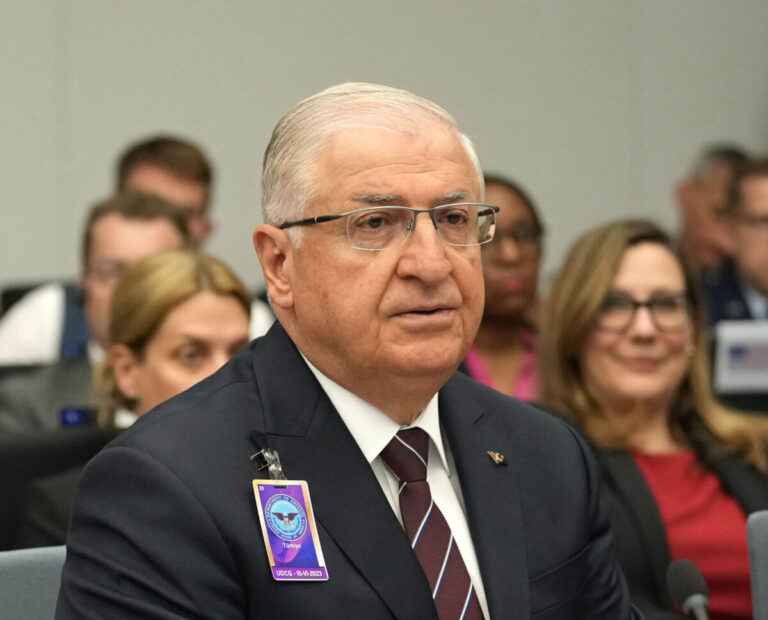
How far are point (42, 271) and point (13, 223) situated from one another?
11.6 inches

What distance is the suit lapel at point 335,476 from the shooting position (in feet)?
5.66

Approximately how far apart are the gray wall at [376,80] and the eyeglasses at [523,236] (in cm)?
301

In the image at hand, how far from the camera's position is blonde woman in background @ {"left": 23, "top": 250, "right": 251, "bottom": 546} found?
3.21 meters

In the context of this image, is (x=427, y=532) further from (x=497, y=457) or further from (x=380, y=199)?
(x=380, y=199)

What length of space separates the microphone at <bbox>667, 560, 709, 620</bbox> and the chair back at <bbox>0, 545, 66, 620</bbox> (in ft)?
3.68

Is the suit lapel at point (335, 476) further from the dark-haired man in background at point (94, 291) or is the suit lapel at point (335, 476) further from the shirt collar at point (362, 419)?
the dark-haired man in background at point (94, 291)

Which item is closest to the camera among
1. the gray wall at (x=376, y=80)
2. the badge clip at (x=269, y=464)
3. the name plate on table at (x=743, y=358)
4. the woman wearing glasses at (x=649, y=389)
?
the badge clip at (x=269, y=464)

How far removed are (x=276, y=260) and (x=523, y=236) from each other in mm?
2497

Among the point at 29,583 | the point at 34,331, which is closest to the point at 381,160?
the point at 29,583

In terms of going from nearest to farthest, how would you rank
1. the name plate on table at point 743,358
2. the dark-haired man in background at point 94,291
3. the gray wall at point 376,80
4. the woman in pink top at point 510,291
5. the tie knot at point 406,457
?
the tie knot at point 406,457 < the name plate on table at point 743,358 < the dark-haired man in background at point 94,291 < the woman in pink top at point 510,291 < the gray wall at point 376,80

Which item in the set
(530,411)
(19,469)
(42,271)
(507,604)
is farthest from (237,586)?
(42,271)

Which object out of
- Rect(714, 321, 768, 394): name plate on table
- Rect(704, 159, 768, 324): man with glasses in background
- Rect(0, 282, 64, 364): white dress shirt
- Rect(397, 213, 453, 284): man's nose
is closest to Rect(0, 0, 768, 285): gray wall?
Rect(704, 159, 768, 324): man with glasses in background

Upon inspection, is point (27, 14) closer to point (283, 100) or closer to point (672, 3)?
point (283, 100)

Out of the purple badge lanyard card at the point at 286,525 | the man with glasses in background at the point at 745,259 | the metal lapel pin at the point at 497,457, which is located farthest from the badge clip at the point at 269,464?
the man with glasses in background at the point at 745,259
